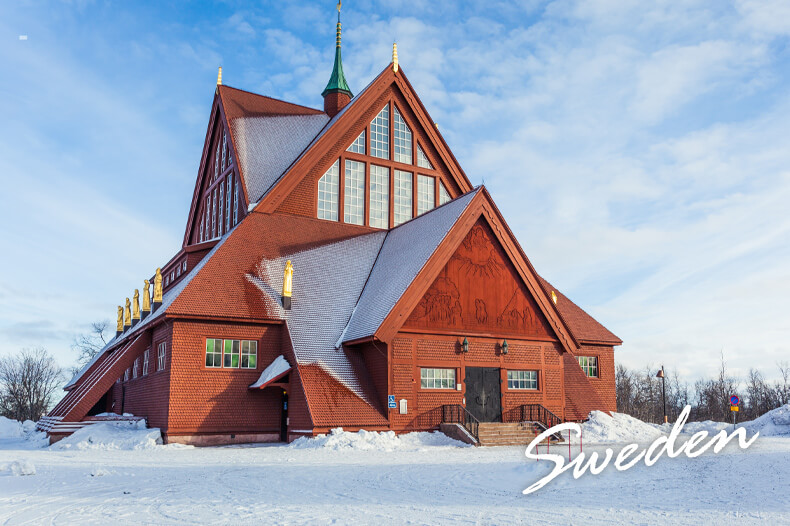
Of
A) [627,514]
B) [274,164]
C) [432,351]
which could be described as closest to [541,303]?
[432,351]

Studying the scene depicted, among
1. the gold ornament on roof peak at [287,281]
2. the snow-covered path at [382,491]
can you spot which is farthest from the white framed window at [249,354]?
the snow-covered path at [382,491]

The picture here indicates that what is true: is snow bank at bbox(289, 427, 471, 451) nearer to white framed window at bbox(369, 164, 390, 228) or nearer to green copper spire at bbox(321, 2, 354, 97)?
white framed window at bbox(369, 164, 390, 228)

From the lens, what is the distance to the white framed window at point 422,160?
3625 centimetres

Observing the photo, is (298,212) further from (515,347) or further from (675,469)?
(675,469)

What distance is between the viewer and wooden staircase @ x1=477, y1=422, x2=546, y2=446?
24016mm

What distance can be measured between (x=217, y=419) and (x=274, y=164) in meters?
14.8

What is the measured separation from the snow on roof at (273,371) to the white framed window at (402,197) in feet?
38.3

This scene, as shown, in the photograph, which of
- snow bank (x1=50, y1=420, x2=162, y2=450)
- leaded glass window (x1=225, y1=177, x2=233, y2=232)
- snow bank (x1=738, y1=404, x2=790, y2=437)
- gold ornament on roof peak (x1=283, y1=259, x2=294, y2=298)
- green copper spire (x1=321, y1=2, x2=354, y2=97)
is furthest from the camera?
green copper spire (x1=321, y1=2, x2=354, y2=97)

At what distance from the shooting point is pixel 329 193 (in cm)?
3316

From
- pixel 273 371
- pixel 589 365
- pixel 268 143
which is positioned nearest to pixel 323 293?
pixel 273 371

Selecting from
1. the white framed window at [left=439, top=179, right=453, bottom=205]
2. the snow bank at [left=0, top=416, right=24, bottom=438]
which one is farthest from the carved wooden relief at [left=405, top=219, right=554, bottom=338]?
the snow bank at [left=0, top=416, right=24, bottom=438]

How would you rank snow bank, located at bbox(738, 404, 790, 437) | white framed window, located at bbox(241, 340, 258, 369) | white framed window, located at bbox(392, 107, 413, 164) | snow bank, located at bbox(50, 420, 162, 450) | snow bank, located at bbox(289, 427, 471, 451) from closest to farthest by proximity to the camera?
snow bank, located at bbox(289, 427, 471, 451)
snow bank, located at bbox(50, 420, 162, 450)
white framed window, located at bbox(241, 340, 258, 369)
snow bank, located at bbox(738, 404, 790, 437)
white framed window, located at bbox(392, 107, 413, 164)

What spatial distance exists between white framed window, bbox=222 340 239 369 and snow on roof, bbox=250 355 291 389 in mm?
1083

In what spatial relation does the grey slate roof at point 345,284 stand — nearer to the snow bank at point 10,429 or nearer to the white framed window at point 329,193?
the white framed window at point 329,193
